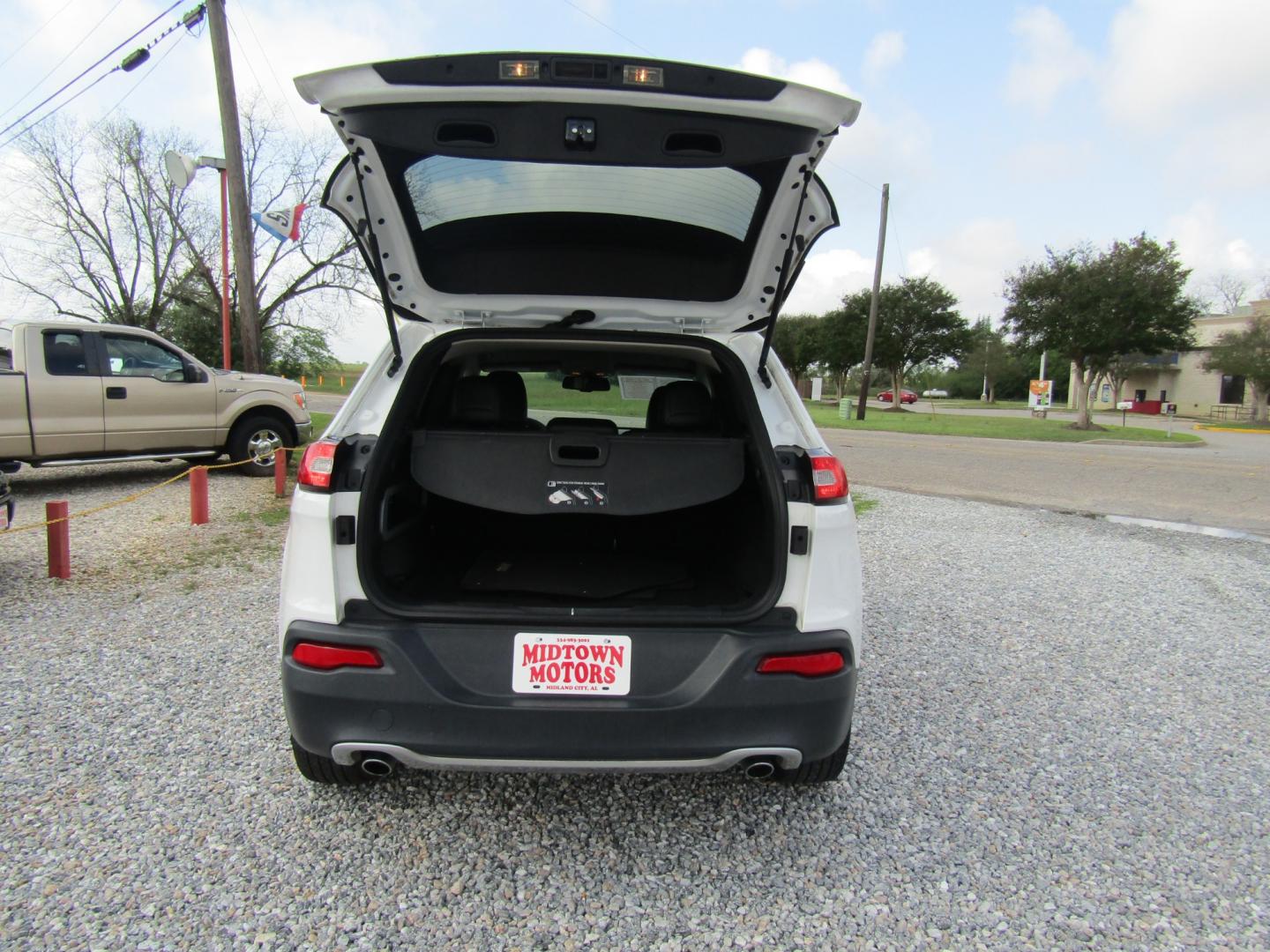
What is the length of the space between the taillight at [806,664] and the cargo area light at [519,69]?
1.61m

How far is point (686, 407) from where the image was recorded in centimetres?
289

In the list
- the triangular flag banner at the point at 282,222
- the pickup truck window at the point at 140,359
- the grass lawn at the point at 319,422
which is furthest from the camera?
the grass lawn at the point at 319,422

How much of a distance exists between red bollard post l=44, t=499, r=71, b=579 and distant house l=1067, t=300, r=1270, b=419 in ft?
164

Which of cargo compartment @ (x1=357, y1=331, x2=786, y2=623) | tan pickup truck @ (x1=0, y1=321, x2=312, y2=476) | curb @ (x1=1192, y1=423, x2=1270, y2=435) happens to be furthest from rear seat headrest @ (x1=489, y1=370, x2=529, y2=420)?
curb @ (x1=1192, y1=423, x2=1270, y2=435)

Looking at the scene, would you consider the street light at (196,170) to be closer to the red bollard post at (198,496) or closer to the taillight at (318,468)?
the red bollard post at (198,496)

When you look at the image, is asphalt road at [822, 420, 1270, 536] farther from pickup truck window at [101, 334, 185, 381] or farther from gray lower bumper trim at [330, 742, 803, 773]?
pickup truck window at [101, 334, 185, 381]

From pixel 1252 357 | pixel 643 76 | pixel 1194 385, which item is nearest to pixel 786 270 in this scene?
pixel 643 76

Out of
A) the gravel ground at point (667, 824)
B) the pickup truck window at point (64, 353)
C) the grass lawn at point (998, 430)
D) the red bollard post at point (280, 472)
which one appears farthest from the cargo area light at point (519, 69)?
the grass lawn at point (998, 430)

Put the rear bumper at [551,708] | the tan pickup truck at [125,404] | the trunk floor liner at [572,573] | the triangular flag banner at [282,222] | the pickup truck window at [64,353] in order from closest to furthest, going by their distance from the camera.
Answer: the rear bumper at [551,708]
the trunk floor liner at [572,573]
the tan pickup truck at [125,404]
the pickup truck window at [64,353]
the triangular flag banner at [282,222]

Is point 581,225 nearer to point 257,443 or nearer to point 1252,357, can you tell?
point 257,443

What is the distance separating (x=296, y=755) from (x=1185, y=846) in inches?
108

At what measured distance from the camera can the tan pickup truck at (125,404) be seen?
7.45 metres

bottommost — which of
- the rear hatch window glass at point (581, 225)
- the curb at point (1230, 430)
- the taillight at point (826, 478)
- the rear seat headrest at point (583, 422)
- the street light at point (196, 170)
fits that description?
the curb at point (1230, 430)

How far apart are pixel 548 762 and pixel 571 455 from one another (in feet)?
3.22
